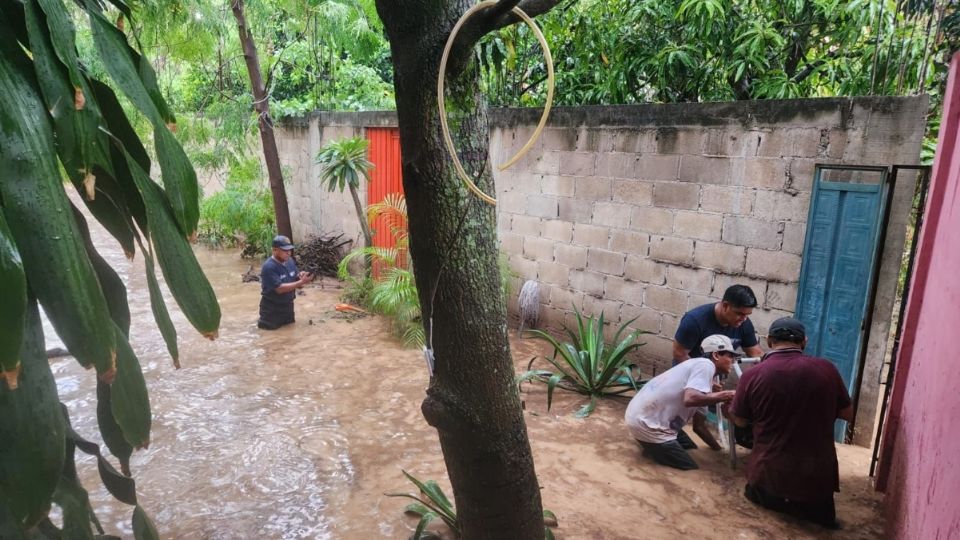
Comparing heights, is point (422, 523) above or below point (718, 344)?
below

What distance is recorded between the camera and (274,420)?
4.57 metres

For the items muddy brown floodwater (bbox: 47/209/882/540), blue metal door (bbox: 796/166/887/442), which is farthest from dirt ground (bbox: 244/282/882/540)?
blue metal door (bbox: 796/166/887/442)

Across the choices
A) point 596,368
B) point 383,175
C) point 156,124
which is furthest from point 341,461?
point 383,175

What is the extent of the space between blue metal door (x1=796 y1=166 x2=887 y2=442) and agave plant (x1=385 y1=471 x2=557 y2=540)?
86.8 inches

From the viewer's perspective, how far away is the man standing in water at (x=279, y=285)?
6348 millimetres

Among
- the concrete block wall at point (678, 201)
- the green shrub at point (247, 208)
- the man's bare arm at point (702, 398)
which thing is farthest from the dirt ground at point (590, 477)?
the green shrub at point (247, 208)

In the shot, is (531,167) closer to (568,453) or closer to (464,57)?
(568,453)

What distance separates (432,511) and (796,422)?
2.00 meters

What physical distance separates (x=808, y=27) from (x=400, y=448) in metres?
4.93

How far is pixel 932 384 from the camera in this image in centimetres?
249

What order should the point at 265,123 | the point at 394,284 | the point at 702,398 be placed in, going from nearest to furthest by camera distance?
the point at 702,398, the point at 394,284, the point at 265,123

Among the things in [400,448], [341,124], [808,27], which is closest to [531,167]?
[808,27]

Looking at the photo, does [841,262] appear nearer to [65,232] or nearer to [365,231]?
[65,232]

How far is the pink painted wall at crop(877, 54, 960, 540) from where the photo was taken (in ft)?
6.63
